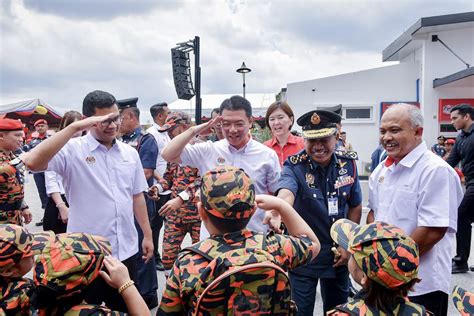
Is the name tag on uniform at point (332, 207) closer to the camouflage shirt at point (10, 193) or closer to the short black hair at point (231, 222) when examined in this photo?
the short black hair at point (231, 222)

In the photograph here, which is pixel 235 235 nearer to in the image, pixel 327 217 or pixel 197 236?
pixel 327 217

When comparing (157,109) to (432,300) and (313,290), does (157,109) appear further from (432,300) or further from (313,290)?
(432,300)

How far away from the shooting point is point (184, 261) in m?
1.45

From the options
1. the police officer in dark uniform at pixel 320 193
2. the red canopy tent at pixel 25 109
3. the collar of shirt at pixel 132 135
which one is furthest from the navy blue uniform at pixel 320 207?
the red canopy tent at pixel 25 109

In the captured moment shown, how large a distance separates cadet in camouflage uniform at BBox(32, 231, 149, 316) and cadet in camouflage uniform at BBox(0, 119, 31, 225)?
2.53 metres

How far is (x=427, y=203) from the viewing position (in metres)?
2.04

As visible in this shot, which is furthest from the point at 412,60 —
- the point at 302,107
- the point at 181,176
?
the point at 181,176

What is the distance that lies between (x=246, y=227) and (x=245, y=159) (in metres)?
0.65

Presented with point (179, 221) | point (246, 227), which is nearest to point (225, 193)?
point (246, 227)

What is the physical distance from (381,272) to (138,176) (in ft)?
6.27

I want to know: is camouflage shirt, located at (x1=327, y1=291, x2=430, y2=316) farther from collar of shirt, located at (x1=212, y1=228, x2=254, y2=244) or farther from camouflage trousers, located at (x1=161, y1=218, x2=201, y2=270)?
camouflage trousers, located at (x1=161, y1=218, x2=201, y2=270)

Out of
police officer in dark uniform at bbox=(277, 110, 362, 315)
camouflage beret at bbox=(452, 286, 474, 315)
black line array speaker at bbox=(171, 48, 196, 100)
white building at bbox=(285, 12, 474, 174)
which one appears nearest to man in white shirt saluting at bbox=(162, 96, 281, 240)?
police officer in dark uniform at bbox=(277, 110, 362, 315)

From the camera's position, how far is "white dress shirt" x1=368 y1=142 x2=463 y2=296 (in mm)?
2027

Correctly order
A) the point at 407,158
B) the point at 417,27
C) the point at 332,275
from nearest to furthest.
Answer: the point at 407,158 → the point at 332,275 → the point at 417,27
